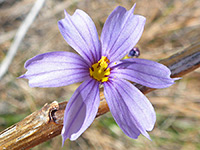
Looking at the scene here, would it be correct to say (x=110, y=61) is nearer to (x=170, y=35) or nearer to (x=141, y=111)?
(x=141, y=111)

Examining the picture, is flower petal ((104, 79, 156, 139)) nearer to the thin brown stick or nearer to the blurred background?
the thin brown stick

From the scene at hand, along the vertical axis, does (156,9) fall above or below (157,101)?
above

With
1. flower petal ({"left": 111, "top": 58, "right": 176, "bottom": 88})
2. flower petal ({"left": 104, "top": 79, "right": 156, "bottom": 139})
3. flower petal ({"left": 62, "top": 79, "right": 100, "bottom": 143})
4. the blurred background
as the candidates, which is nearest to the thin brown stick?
flower petal ({"left": 62, "top": 79, "right": 100, "bottom": 143})

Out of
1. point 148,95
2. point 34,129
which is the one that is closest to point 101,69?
point 34,129

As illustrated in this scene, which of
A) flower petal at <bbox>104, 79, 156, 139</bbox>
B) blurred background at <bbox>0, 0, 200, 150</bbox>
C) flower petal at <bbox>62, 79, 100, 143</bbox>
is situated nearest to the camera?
flower petal at <bbox>62, 79, 100, 143</bbox>

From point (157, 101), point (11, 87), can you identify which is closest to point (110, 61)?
point (157, 101)

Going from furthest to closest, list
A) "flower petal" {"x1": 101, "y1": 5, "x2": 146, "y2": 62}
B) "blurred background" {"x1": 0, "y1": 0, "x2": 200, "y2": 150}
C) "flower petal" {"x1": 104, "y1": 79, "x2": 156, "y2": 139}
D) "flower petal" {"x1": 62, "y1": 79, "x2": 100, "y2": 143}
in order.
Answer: "blurred background" {"x1": 0, "y1": 0, "x2": 200, "y2": 150}, "flower petal" {"x1": 101, "y1": 5, "x2": 146, "y2": 62}, "flower petal" {"x1": 104, "y1": 79, "x2": 156, "y2": 139}, "flower petal" {"x1": 62, "y1": 79, "x2": 100, "y2": 143}
